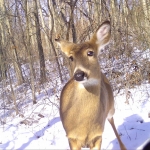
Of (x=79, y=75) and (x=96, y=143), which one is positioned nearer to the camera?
(x=79, y=75)

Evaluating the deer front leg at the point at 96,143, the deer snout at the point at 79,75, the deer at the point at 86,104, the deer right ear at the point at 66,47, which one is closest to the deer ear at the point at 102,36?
the deer at the point at 86,104

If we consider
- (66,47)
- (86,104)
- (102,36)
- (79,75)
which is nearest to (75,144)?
(86,104)

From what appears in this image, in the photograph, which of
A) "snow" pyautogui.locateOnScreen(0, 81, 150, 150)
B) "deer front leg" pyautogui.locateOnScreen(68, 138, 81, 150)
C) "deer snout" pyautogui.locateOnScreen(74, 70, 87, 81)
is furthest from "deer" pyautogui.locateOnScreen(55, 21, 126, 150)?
"snow" pyautogui.locateOnScreen(0, 81, 150, 150)

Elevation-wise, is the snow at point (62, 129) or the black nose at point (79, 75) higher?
the black nose at point (79, 75)

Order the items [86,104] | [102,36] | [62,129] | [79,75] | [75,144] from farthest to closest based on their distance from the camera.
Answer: [62,129] < [102,36] < [75,144] < [86,104] < [79,75]

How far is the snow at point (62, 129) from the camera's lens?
16.6 ft

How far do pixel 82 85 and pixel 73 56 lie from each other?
1.17 feet

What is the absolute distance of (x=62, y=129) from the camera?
6020 mm

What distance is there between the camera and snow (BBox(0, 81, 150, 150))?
Answer: 507 cm

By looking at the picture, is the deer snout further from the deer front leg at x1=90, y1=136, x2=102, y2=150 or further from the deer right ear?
the deer front leg at x1=90, y1=136, x2=102, y2=150

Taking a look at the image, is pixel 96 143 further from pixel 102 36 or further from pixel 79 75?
pixel 102 36

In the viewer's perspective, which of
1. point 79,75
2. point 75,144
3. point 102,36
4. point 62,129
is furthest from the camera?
point 62,129

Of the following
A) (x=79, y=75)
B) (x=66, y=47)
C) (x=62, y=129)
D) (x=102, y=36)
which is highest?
(x=102, y=36)

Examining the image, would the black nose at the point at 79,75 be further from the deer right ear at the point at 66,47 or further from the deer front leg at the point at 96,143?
the deer front leg at the point at 96,143
